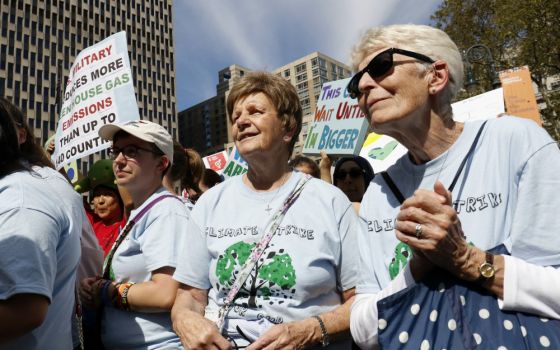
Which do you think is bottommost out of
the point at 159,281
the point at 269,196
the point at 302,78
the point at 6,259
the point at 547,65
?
the point at 159,281

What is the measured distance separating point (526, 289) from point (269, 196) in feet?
4.05

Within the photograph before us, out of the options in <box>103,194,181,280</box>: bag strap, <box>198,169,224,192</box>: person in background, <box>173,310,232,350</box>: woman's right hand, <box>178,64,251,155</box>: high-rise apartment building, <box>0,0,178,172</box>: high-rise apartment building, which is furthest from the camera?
<box>178,64,251,155</box>: high-rise apartment building

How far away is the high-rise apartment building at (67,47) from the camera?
204 feet

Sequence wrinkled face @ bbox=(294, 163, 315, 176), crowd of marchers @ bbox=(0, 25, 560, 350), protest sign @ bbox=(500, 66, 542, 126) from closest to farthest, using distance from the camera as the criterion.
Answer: crowd of marchers @ bbox=(0, 25, 560, 350), wrinkled face @ bbox=(294, 163, 315, 176), protest sign @ bbox=(500, 66, 542, 126)

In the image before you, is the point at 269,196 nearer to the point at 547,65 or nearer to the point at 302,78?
the point at 547,65

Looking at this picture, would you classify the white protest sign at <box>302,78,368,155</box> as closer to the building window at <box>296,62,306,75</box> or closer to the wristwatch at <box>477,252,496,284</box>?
the wristwatch at <box>477,252,496,284</box>

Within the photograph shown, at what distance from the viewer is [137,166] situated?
8.92 ft

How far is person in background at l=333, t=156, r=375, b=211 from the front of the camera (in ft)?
13.2

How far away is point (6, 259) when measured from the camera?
1.38 metres

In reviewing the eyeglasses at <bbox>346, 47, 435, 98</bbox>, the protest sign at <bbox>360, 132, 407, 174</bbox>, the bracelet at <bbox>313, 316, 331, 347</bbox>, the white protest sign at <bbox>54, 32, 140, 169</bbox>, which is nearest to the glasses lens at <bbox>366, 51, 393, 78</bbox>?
the eyeglasses at <bbox>346, 47, 435, 98</bbox>

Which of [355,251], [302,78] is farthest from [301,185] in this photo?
[302,78]

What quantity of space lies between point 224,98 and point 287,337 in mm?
114766

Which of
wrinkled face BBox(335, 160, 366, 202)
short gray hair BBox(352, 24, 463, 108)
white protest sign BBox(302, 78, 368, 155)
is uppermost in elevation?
white protest sign BBox(302, 78, 368, 155)

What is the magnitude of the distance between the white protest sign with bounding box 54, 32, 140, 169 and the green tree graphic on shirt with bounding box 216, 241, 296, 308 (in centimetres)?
297
